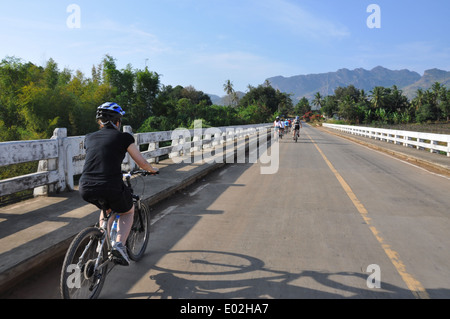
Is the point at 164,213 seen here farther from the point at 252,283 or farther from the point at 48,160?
the point at 252,283

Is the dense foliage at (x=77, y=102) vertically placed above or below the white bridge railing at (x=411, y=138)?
above

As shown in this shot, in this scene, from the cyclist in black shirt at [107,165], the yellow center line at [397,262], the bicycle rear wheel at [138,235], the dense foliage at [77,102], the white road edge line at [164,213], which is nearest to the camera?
the cyclist in black shirt at [107,165]

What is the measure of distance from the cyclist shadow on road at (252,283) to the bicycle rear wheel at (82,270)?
36cm

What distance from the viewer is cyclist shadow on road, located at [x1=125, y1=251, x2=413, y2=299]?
3.36m

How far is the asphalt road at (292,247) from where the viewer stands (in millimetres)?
3510

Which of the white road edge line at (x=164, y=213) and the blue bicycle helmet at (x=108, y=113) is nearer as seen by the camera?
the blue bicycle helmet at (x=108, y=113)

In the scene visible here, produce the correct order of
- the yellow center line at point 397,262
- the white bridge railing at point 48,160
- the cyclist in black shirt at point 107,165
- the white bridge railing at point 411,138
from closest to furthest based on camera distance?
the cyclist in black shirt at point 107,165 → the yellow center line at point 397,262 → the white bridge railing at point 48,160 → the white bridge railing at point 411,138

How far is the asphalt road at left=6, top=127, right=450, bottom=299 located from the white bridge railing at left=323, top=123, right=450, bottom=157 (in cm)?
1044

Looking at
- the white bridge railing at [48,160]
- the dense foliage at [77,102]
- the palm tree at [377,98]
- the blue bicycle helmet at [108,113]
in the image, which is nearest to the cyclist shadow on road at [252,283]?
the blue bicycle helmet at [108,113]

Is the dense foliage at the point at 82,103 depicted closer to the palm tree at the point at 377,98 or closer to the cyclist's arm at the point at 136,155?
the cyclist's arm at the point at 136,155

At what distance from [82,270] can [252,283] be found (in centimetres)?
175

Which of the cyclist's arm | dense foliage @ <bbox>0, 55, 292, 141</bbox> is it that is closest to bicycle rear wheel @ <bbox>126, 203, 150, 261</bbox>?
the cyclist's arm

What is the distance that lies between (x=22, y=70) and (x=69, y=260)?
5254 centimetres
